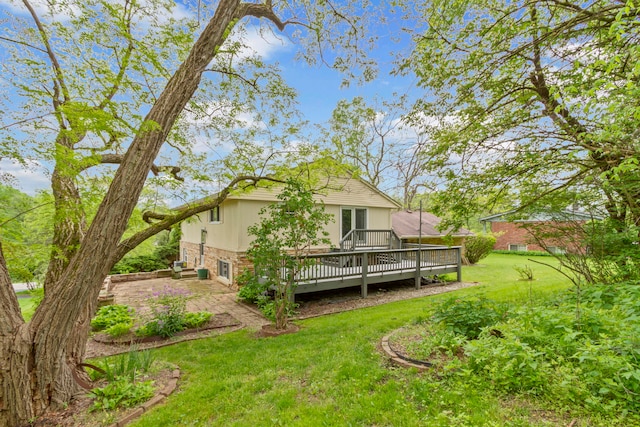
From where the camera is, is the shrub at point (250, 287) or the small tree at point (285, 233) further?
the shrub at point (250, 287)

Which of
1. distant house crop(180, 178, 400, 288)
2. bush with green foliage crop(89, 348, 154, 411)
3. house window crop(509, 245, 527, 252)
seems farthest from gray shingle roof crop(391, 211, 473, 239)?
bush with green foliage crop(89, 348, 154, 411)

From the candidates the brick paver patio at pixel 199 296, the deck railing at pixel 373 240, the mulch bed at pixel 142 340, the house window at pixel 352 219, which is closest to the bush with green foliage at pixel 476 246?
the deck railing at pixel 373 240

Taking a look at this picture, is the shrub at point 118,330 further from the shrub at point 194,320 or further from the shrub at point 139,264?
the shrub at point 139,264

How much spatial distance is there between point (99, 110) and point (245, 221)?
7.30 m

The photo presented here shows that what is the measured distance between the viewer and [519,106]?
18.7 feet

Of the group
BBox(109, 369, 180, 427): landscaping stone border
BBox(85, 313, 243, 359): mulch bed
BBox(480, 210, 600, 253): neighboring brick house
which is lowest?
BBox(85, 313, 243, 359): mulch bed

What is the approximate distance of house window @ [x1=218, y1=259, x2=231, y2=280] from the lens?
36.4 ft

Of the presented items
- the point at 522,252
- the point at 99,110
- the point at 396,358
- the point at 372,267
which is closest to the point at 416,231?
the point at 372,267

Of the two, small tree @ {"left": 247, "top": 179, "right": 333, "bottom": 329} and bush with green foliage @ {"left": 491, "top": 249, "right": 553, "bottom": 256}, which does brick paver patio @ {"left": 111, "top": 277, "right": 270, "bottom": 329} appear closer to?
small tree @ {"left": 247, "top": 179, "right": 333, "bottom": 329}

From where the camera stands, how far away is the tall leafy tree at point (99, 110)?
2.93 m

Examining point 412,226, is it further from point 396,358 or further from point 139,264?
point 139,264

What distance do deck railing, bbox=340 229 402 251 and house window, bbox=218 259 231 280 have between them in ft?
15.7

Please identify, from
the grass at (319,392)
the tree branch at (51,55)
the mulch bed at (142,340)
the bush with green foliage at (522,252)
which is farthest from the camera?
the bush with green foliage at (522,252)

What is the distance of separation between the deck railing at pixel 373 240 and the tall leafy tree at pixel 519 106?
6.08 m
